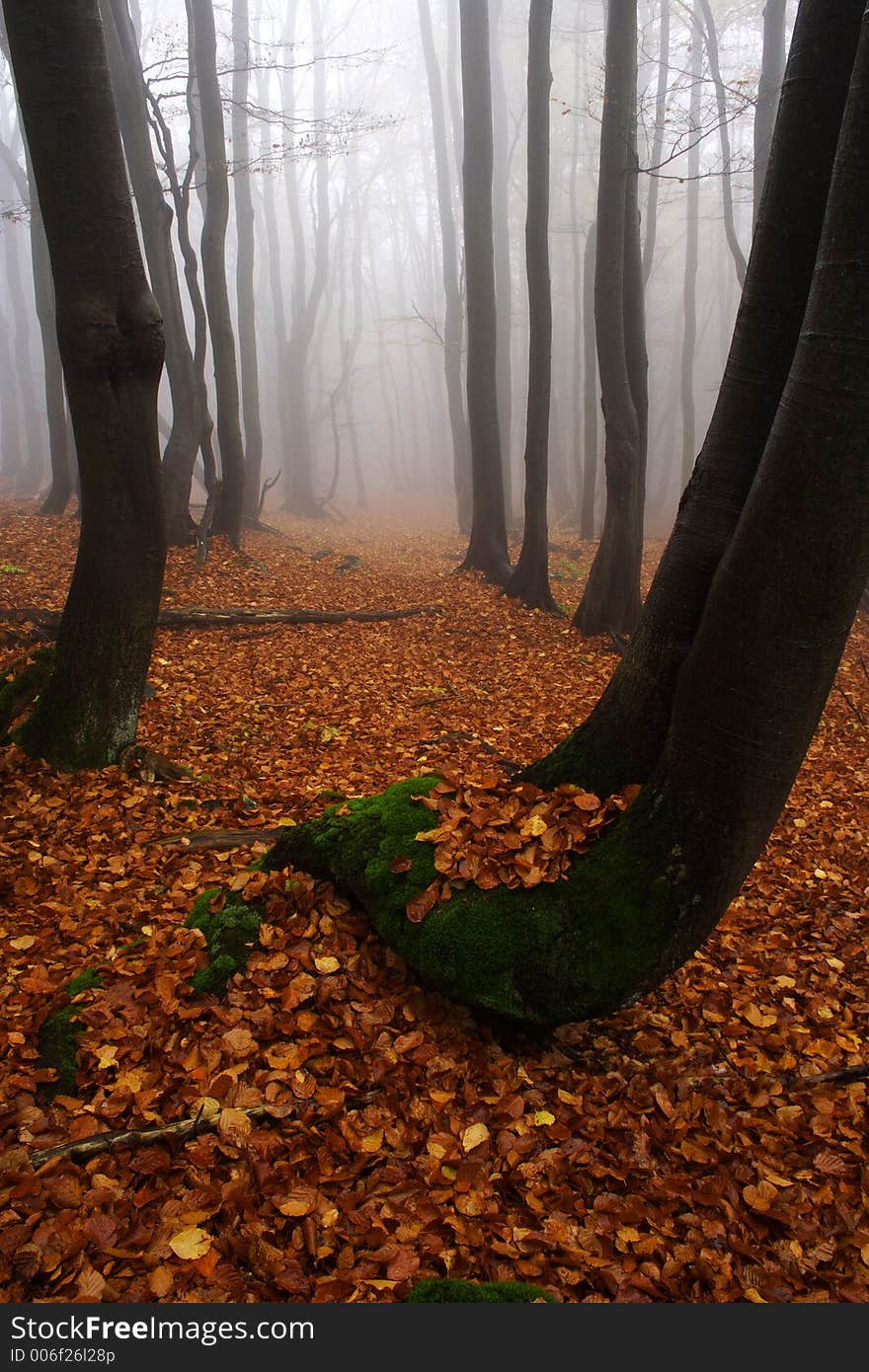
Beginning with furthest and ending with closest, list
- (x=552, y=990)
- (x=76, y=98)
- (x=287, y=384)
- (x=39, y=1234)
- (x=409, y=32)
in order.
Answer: (x=409, y=32) < (x=287, y=384) < (x=76, y=98) < (x=552, y=990) < (x=39, y=1234)

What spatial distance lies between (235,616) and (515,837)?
19.8 feet

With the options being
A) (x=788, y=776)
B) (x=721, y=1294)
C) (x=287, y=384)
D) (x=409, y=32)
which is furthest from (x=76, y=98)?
(x=409, y=32)

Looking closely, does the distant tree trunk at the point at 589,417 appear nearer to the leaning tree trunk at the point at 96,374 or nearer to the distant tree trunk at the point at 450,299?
the distant tree trunk at the point at 450,299

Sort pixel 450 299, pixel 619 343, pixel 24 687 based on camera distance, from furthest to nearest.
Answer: pixel 450 299 → pixel 619 343 → pixel 24 687

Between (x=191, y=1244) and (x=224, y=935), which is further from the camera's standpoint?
(x=224, y=935)

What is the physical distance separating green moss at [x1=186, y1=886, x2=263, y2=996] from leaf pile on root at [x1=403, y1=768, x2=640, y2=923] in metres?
0.68

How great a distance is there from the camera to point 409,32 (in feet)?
96.0

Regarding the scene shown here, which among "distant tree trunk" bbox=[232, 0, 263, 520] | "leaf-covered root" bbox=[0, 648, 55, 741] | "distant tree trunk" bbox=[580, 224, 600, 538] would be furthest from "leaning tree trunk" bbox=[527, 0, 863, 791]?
"distant tree trunk" bbox=[580, 224, 600, 538]

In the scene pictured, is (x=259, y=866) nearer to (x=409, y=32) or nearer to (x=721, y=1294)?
(x=721, y=1294)

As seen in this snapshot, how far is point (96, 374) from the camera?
424 centimetres

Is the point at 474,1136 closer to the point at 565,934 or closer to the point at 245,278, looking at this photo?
the point at 565,934

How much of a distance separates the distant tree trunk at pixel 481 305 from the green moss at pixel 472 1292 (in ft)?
32.9

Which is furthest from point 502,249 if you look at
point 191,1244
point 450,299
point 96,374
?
point 191,1244

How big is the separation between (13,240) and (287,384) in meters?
15.8
